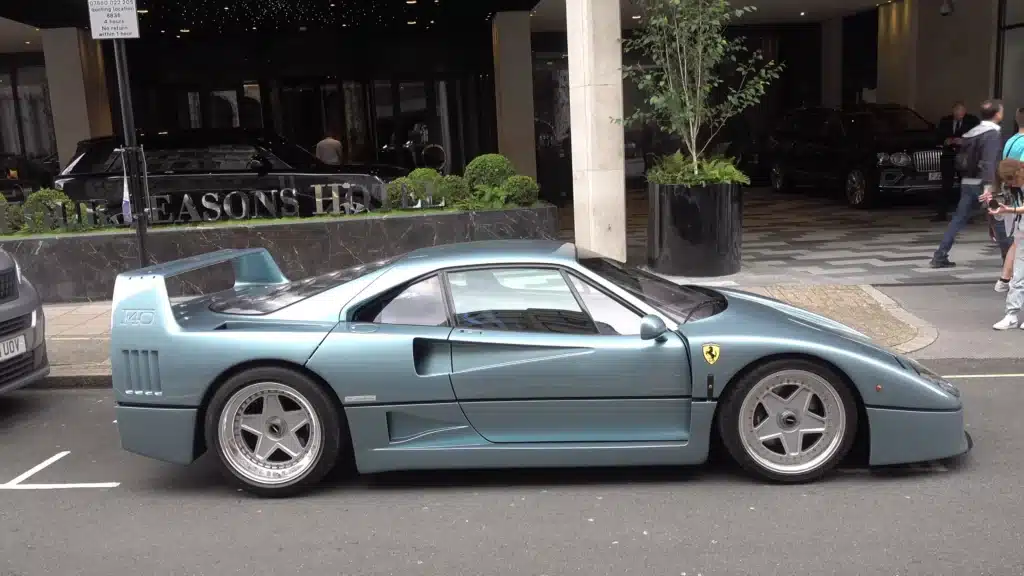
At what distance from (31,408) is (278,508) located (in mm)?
3275

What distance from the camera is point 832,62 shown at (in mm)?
22312

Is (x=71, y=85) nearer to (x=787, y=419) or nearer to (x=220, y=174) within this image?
(x=220, y=174)

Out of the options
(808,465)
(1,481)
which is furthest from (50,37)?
(808,465)

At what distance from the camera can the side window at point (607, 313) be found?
15.5ft

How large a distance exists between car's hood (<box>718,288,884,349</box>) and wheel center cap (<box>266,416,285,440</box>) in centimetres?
267

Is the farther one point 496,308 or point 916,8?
point 916,8

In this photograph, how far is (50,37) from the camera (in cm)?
1770

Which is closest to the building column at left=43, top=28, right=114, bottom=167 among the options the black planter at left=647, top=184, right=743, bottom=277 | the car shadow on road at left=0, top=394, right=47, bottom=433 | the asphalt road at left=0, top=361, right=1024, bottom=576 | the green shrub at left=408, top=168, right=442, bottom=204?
the green shrub at left=408, top=168, right=442, bottom=204

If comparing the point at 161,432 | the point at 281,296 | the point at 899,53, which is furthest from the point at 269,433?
the point at 899,53

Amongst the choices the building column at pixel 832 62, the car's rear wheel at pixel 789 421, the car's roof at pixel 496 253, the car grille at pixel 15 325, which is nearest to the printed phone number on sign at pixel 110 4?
the car grille at pixel 15 325

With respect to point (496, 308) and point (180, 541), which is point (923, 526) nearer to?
point (496, 308)

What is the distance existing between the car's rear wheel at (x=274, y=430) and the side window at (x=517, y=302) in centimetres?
88

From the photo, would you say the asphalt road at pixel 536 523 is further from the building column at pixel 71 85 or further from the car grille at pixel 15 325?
the building column at pixel 71 85

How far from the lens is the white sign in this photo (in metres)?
7.48
